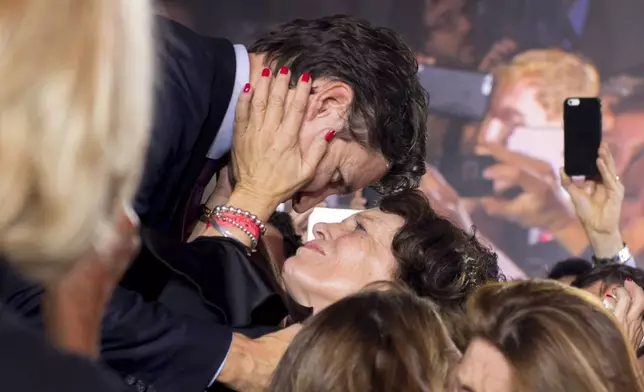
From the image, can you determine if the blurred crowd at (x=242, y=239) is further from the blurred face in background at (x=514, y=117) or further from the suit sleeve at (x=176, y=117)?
the blurred face in background at (x=514, y=117)

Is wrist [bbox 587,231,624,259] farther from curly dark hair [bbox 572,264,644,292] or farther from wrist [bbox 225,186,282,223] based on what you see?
wrist [bbox 225,186,282,223]

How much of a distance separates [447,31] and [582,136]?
1.18 m

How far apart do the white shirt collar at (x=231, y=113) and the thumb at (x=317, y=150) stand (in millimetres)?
108

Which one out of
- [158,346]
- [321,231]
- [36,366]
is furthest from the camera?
[321,231]

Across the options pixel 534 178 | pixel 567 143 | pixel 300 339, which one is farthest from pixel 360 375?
pixel 534 178

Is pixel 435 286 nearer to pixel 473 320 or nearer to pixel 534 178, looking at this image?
pixel 473 320

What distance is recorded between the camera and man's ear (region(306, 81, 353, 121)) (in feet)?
4.24

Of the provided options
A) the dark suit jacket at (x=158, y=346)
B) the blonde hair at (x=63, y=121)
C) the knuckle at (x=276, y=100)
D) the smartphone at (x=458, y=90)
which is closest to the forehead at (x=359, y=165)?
the knuckle at (x=276, y=100)

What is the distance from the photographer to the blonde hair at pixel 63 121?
1.50 ft

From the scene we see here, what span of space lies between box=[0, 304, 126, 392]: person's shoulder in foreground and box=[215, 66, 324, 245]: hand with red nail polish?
0.78 m

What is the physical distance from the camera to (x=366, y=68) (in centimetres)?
131

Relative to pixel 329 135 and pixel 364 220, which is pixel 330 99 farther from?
pixel 364 220

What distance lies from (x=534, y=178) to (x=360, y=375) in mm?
2444

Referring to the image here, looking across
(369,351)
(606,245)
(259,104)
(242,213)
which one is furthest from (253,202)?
(606,245)
